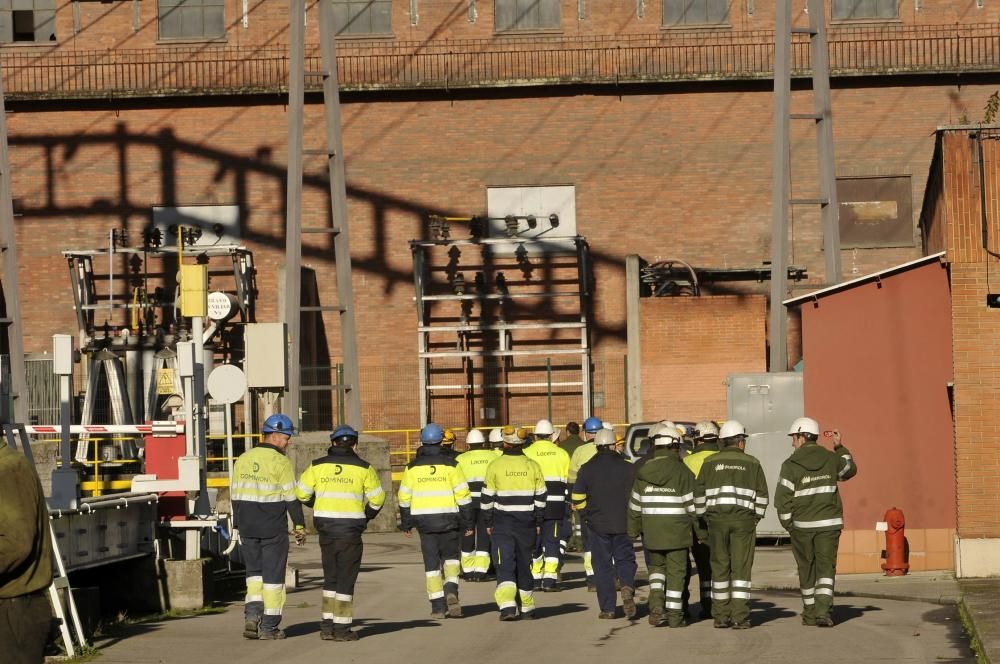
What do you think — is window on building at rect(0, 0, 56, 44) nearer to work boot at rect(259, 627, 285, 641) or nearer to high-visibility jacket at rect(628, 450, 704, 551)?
work boot at rect(259, 627, 285, 641)

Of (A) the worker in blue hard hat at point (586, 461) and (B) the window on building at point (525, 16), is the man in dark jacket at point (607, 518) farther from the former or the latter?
(B) the window on building at point (525, 16)

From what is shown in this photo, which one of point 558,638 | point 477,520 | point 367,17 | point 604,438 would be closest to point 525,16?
point 367,17

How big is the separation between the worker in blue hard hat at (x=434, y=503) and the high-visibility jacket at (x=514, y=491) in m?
0.29

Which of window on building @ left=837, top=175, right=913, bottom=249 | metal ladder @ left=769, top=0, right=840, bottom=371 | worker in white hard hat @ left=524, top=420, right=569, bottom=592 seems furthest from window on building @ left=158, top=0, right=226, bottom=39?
worker in white hard hat @ left=524, top=420, right=569, bottom=592

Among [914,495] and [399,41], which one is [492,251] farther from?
[914,495]

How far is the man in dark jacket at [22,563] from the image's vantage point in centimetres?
813

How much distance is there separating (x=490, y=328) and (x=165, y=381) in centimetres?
768

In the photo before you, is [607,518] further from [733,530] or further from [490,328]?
[490,328]

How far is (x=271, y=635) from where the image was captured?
51.5 feet

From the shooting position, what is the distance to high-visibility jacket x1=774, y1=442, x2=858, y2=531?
1605 cm

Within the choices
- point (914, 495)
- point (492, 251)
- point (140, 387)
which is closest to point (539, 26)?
point (492, 251)

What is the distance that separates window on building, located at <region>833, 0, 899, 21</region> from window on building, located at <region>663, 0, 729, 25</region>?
2.83m

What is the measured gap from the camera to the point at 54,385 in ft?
134

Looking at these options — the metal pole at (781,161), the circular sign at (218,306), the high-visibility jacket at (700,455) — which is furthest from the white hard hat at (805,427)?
the circular sign at (218,306)
